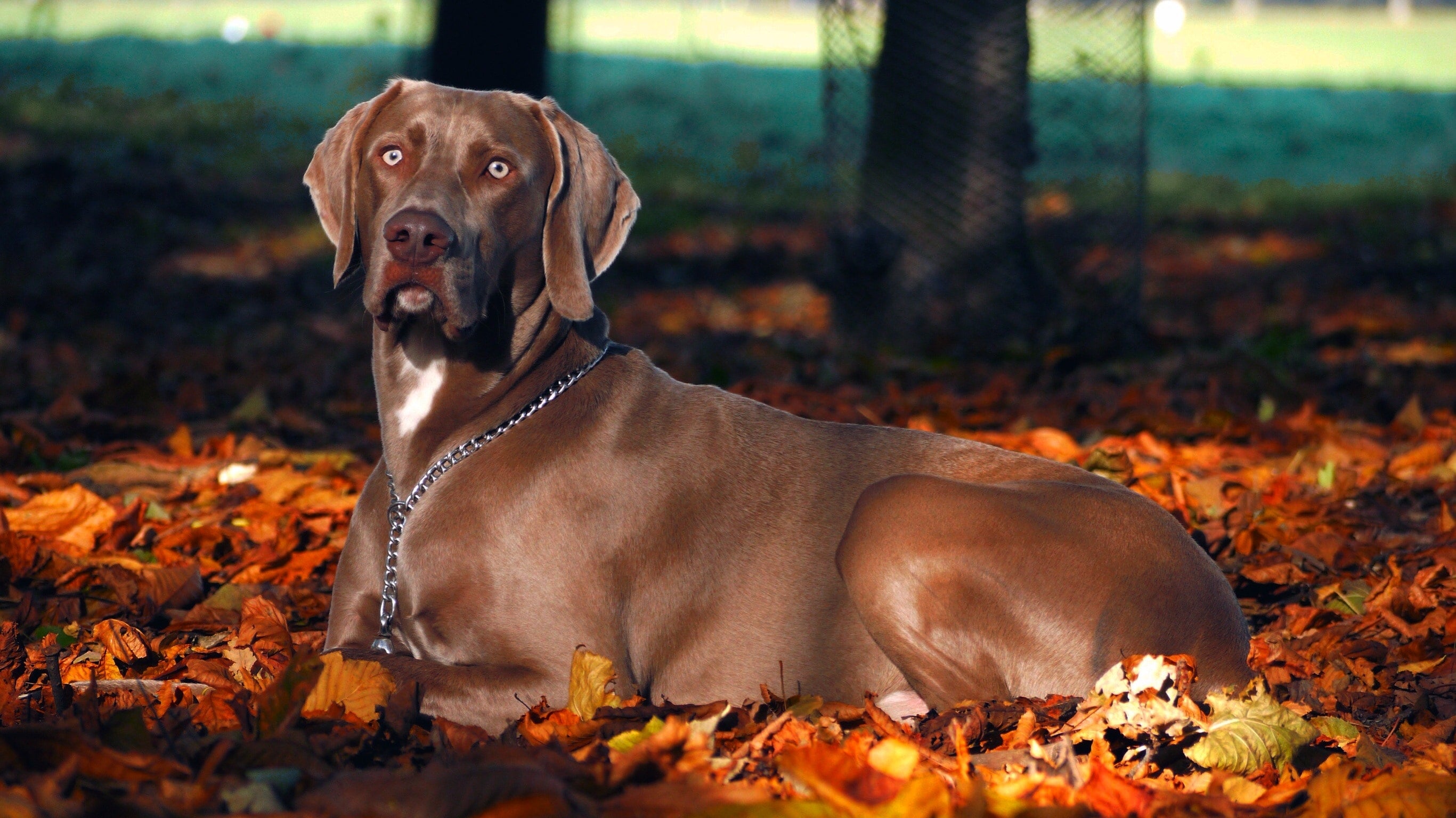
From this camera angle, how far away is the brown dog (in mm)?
3354

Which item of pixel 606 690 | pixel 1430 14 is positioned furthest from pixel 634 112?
pixel 1430 14

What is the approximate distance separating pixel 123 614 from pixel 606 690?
169 cm

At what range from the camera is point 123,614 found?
3.99m

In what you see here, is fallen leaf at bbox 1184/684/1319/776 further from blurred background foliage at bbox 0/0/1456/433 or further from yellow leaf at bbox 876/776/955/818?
blurred background foliage at bbox 0/0/1456/433

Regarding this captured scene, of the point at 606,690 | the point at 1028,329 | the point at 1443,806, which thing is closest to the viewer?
the point at 1443,806

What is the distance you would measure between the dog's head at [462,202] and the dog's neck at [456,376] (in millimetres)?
121

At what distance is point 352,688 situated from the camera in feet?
10.2

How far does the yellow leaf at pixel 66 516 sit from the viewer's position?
4543mm

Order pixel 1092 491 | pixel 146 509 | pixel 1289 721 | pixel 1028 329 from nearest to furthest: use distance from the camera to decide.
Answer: pixel 1289 721, pixel 1092 491, pixel 146 509, pixel 1028 329

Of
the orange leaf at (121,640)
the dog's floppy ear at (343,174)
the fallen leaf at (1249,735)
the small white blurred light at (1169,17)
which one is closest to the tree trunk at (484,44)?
the dog's floppy ear at (343,174)

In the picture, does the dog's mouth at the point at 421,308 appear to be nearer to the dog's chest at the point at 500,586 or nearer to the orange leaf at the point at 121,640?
the dog's chest at the point at 500,586

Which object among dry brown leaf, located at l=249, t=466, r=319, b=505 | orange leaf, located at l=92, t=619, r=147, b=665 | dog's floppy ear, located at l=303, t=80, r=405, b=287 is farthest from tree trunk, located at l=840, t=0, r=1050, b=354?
orange leaf, located at l=92, t=619, r=147, b=665

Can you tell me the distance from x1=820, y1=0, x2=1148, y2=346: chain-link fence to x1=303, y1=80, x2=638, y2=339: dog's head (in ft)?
17.6

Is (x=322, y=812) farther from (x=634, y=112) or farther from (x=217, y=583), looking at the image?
(x=634, y=112)
